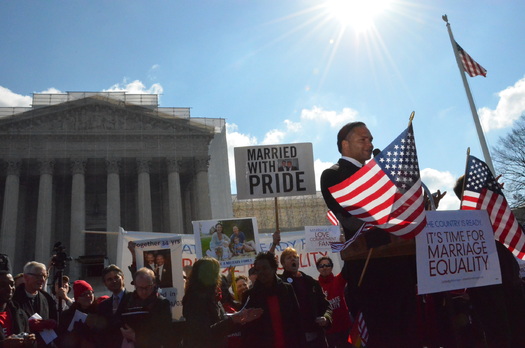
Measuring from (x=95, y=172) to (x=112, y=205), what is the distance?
487cm

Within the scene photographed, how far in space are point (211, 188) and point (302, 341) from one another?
35.0 meters

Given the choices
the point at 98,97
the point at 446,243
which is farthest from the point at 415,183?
the point at 98,97

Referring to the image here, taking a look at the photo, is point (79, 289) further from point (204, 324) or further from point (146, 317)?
point (204, 324)

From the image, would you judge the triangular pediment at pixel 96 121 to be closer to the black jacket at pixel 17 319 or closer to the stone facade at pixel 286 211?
the stone facade at pixel 286 211

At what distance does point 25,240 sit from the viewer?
35.1 meters

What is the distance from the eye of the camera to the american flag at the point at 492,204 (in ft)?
15.2

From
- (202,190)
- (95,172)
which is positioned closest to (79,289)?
(202,190)

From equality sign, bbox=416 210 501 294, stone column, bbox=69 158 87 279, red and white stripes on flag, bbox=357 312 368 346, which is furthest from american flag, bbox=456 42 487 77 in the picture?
stone column, bbox=69 158 87 279

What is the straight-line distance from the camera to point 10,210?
31672mm

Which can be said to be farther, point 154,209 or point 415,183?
point 154,209

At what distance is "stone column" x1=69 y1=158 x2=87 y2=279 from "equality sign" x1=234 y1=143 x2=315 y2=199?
26.4m

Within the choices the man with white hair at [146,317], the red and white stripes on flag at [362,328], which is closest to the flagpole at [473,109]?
the man with white hair at [146,317]

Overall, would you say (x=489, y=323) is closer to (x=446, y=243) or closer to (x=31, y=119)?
(x=446, y=243)

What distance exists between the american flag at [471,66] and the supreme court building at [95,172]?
22.9 metres
